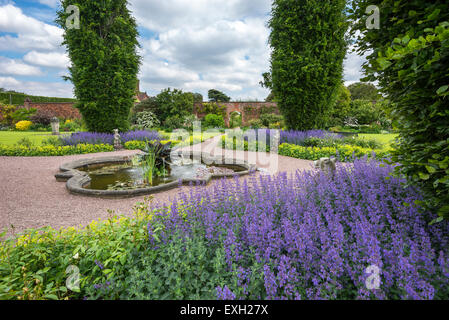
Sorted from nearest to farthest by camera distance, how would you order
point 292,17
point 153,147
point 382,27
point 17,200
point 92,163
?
point 382,27
point 17,200
point 153,147
point 92,163
point 292,17

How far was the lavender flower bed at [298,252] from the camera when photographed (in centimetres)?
144

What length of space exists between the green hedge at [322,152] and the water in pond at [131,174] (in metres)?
2.67

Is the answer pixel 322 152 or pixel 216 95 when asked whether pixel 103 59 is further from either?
pixel 216 95

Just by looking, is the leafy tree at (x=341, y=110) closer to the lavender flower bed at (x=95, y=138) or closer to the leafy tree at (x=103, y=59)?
the lavender flower bed at (x=95, y=138)

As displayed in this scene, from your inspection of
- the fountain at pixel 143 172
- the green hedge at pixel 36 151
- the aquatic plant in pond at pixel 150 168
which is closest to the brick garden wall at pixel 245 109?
the green hedge at pixel 36 151

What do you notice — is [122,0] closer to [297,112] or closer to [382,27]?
[297,112]

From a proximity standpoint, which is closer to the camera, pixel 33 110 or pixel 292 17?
pixel 292 17

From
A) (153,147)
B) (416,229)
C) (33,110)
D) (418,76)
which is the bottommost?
(416,229)

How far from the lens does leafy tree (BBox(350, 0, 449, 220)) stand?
166 centimetres

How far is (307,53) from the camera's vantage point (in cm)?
942

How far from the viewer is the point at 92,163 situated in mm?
7398
